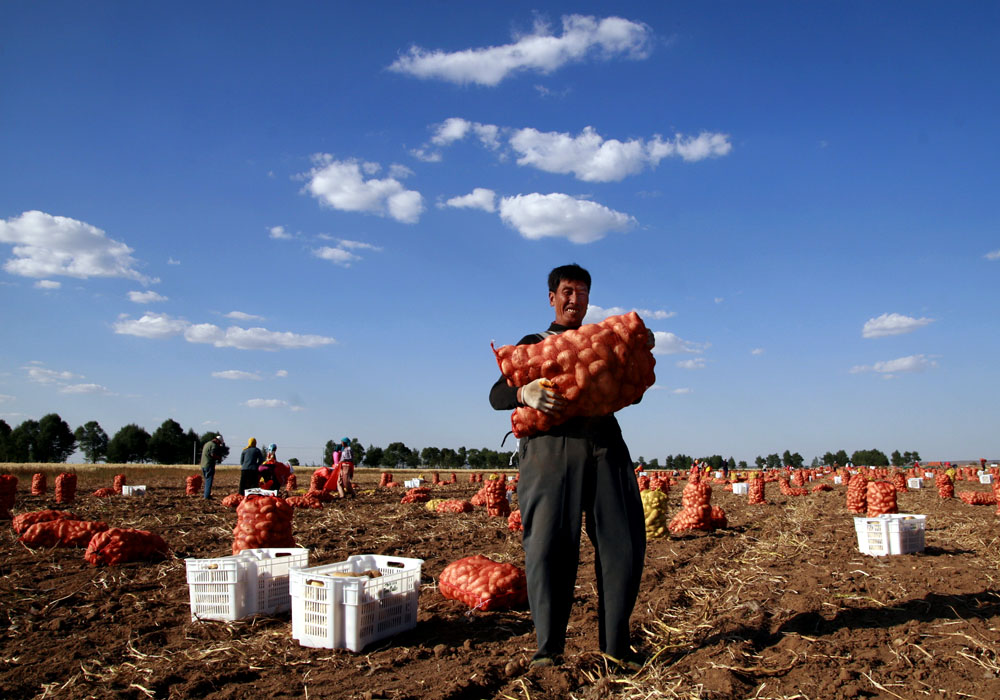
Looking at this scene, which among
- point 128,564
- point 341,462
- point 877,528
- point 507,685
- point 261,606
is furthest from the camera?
point 341,462

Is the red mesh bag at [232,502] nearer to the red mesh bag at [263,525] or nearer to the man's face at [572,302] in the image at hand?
the red mesh bag at [263,525]

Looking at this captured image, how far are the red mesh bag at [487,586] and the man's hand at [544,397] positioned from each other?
8.09 feet

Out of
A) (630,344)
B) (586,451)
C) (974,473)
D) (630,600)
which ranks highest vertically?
(630,344)

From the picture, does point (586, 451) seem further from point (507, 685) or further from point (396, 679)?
point (396, 679)

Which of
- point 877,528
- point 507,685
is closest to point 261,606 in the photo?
point 507,685

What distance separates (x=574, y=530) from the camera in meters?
3.78

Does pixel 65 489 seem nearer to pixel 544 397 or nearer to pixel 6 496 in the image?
pixel 6 496

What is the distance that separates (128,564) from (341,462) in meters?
11.0

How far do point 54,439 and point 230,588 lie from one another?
133 metres

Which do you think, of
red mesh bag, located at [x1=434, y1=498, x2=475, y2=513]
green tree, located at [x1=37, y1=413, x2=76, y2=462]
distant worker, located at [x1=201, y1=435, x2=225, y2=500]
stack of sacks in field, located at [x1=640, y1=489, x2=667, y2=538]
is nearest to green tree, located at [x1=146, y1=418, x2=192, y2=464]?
green tree, located at [x1=37, y1=413, x2=76, y2=462]

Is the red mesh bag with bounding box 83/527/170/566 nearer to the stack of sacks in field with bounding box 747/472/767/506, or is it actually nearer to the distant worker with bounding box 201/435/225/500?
the distant worker with bounding box 201/435/225/500

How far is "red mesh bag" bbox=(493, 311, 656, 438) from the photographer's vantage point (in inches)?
143

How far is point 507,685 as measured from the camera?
11.9ft

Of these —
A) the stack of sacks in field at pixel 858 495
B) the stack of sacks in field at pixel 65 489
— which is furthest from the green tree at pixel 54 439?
the stack of sacks in field at pixel 858 495
